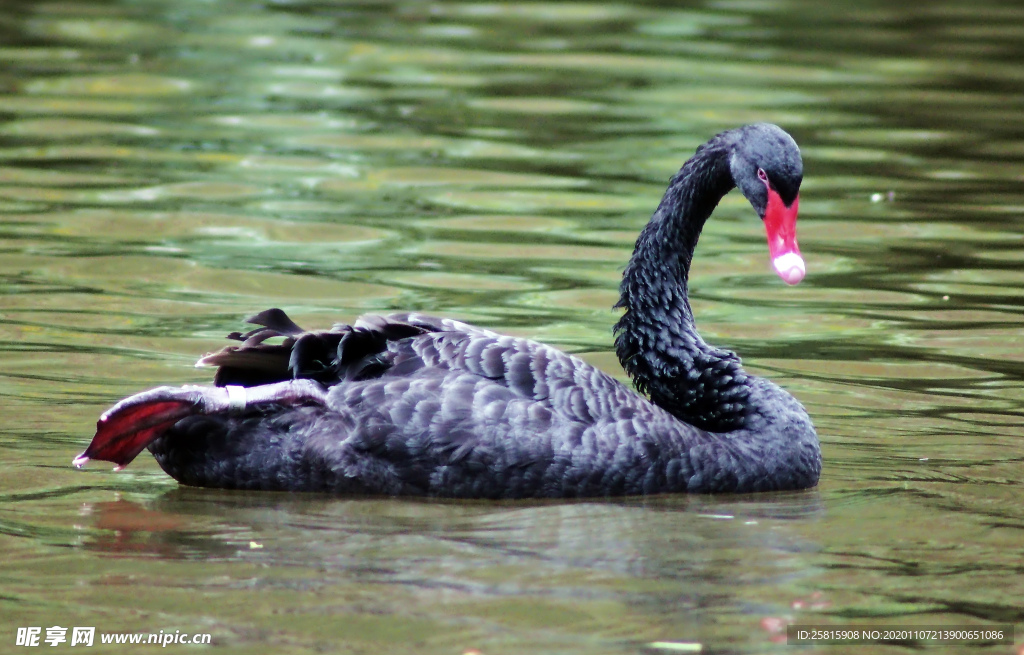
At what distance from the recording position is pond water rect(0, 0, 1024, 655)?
471 centimetres

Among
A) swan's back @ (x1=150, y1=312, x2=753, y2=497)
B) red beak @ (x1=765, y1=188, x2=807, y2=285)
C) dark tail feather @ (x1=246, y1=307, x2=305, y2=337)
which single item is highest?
red beak @ (x1=765, y1=188, x2=807, y2=285)

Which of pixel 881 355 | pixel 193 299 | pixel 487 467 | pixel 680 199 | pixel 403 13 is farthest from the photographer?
pixel 403 13

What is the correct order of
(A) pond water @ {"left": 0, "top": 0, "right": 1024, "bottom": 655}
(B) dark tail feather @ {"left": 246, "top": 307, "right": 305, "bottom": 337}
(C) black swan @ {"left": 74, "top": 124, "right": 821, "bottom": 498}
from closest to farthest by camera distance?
(A) pond water @ {"left": 0, "top": 0, "right": 1024, "bottom": 655} → (C) black swan @ {"left": 74, "top": 124, "right": 821, "bottom": 498} → (B) dark tail feather @ {"left": 246, "top": 307, "right": 305, "bottom": 337}

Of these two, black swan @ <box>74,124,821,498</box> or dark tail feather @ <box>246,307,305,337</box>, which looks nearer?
black swan @ <box>74,124,821,498</box>

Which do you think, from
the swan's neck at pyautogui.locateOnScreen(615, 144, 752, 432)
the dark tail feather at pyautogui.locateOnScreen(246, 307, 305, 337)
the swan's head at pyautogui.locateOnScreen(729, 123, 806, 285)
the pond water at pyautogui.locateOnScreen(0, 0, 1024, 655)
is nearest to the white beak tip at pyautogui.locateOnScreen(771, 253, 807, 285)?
the swan's head at pyautogui.locateOnScreen(729, 123, 806, 285)

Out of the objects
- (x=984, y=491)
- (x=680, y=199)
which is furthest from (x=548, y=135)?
(x=984, y=491)

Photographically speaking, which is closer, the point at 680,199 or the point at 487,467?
the point at 487,467

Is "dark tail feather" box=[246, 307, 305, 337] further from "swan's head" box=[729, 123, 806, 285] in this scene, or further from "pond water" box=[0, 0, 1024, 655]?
"swan's head" box=[729, 123, 806, 285]

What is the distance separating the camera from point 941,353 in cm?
816

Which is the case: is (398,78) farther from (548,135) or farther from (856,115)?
(856,115)

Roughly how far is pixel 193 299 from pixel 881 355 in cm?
366

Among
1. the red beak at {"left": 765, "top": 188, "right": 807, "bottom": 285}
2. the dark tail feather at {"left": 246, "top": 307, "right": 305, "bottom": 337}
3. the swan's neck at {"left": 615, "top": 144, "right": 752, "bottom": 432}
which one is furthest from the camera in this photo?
the swan's neck at {"left": 615, "top": 144, "right": 752, "bottom": 432}

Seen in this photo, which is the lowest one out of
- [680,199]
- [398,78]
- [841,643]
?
[841,643]

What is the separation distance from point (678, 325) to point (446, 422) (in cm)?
119
